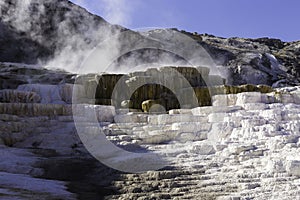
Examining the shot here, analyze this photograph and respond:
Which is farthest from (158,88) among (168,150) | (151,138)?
(168,150)

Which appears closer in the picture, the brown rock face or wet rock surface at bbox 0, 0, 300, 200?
wet rock surface at bbox 0, 0, 300, 200

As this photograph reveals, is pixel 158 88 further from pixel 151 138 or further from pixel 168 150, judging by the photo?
pixel 168 150

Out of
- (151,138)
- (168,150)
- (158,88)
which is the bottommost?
(168,150)

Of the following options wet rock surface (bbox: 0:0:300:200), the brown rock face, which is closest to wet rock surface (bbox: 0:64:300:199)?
wet rock surface (bbox: 0:0:300:200)

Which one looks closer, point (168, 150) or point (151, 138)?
point (168, 150)

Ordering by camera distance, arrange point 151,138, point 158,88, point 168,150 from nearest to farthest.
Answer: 1. point 168,150
2. point 151,138
3. point 158,88

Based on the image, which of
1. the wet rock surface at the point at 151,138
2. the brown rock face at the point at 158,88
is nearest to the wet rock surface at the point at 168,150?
the wet rock surface at the point at 151,138

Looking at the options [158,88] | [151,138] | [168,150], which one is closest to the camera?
[168,150]

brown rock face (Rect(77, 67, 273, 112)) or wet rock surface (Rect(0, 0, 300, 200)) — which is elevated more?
brown rock face (Rect(77, 67, 273, 112))

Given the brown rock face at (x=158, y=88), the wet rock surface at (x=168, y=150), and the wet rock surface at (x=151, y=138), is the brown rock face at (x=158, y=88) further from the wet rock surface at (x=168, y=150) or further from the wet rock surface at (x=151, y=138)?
the wet rock surface at (x=168, y=150)

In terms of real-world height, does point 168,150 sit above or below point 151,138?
below

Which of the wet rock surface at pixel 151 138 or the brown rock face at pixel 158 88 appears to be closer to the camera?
the wet rock surface at pixel 151 138

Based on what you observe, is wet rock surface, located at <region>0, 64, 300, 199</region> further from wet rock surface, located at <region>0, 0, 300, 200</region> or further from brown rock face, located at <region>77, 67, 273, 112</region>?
brown rock face, located at <region>77, 67, 273, 112</region>

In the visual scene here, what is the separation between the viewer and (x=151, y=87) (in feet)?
47.6
